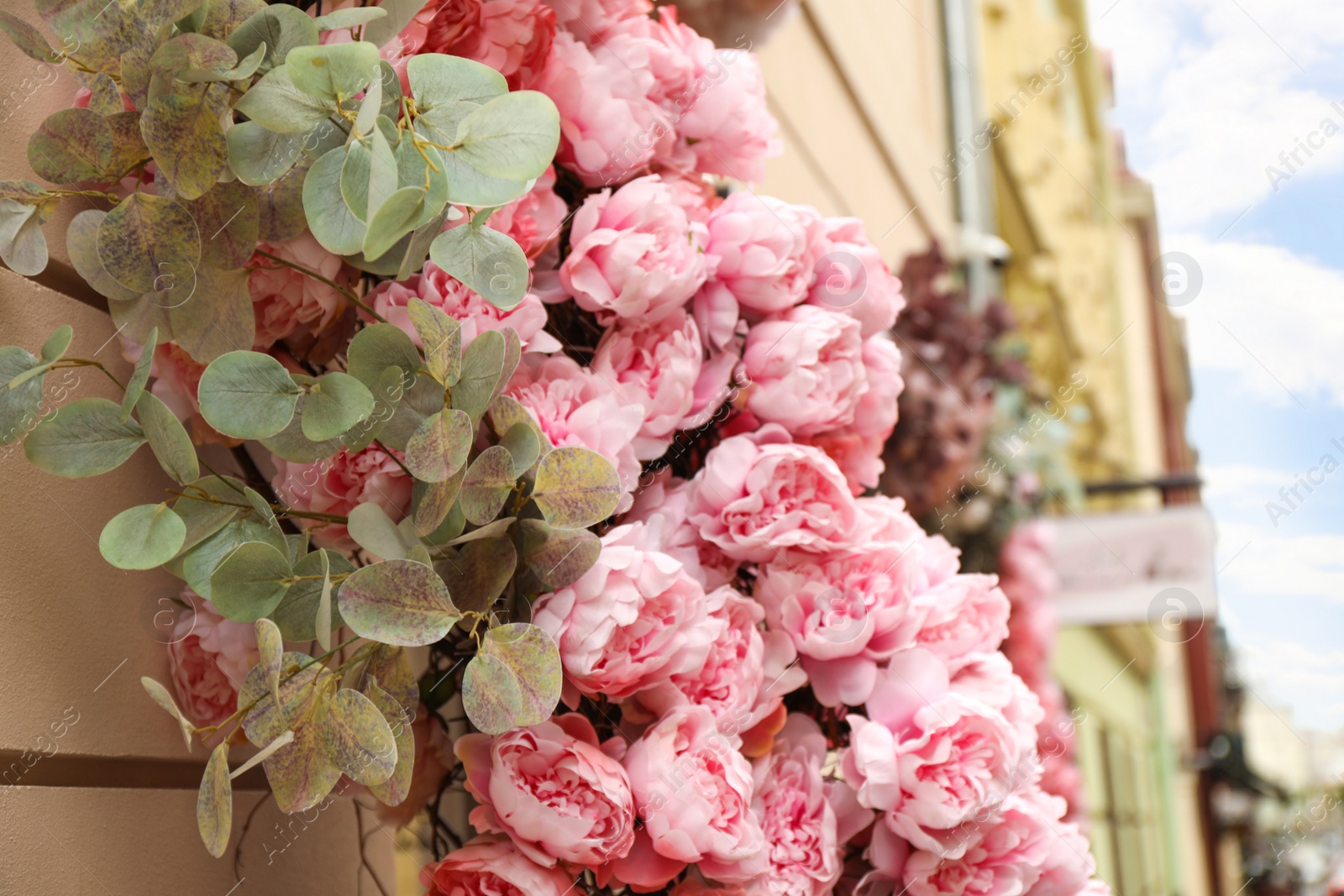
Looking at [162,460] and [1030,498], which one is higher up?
[1030,498]

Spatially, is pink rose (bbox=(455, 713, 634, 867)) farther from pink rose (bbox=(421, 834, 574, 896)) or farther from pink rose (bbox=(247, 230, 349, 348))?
pink rose (bbox=(247, 230, 349, 348))

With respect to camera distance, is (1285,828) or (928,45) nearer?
(928,45)

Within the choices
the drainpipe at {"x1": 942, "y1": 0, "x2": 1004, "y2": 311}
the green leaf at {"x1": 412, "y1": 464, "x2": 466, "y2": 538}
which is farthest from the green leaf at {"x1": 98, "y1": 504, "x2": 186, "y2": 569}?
the drainpipe at {"x1": 942, "y1": 0, "x2": 1004, "y2": 311}

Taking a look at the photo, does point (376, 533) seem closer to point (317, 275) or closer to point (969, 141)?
point (317, 275)

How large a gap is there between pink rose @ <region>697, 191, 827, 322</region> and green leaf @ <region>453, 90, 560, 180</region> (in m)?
0.26

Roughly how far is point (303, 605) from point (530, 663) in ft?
0.37

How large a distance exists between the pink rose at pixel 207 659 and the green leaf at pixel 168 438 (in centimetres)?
13

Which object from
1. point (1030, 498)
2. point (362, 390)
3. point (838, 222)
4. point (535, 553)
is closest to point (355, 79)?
point (362, 390)

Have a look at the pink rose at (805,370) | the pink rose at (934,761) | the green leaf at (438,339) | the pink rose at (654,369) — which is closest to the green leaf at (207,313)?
the green leaf at (438,339)

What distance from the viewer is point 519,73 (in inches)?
24.9

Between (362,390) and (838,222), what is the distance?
16.2 inches

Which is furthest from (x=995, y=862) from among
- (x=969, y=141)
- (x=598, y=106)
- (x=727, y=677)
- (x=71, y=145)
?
(x=969, y=141)

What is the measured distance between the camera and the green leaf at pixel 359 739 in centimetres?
44

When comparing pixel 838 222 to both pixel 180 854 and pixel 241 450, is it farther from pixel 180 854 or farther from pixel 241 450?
pixel 180 854
